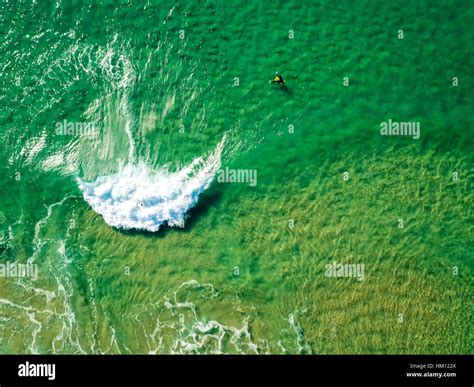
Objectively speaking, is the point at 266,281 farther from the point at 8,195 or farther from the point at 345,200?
the point at 8,195

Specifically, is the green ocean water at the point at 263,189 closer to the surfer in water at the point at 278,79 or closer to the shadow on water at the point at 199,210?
the shadow on water at the point at 199,210

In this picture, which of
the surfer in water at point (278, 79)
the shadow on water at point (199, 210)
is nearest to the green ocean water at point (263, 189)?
the shadow on water at point (199, 210)

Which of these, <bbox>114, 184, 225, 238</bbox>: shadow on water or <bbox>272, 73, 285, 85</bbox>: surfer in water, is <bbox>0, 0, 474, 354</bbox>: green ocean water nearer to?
<bbox>114, 184, 225, 238</bbox>: shadow on water

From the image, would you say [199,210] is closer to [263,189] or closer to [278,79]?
[263,189]

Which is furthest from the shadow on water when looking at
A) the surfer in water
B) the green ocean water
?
the surfer in water

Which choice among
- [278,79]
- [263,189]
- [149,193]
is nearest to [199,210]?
[149,193]

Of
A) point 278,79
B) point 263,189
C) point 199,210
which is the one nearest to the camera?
point 278,79
